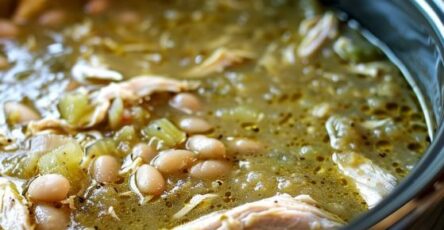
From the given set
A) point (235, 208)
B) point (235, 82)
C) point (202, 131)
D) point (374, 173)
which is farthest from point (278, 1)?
point (235, 208)

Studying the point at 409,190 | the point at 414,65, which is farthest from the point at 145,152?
the point at 414,65

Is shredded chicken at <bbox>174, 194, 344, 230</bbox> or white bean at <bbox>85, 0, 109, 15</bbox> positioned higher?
white bean at <bbox>85, 0, 109, 15</bbox>

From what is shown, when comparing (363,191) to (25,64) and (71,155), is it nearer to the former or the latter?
(71,155)

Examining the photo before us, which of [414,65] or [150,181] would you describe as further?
[414,65]

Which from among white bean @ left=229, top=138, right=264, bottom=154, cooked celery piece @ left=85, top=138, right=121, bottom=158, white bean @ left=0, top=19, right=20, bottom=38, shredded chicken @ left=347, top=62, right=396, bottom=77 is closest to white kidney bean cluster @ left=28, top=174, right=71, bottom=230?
cooked celery piece @ left=85, top=138, right=121, bottom=158

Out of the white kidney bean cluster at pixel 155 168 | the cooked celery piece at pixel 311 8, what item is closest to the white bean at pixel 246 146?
the white kidney bean cluster at pixel 155 168

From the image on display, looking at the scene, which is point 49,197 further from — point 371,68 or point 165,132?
point 371,68

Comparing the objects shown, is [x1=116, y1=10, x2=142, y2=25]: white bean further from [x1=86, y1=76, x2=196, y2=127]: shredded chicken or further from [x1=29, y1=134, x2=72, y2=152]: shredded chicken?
[x1=29, y1=134, x2=72, y2=152]: shredded chicken
